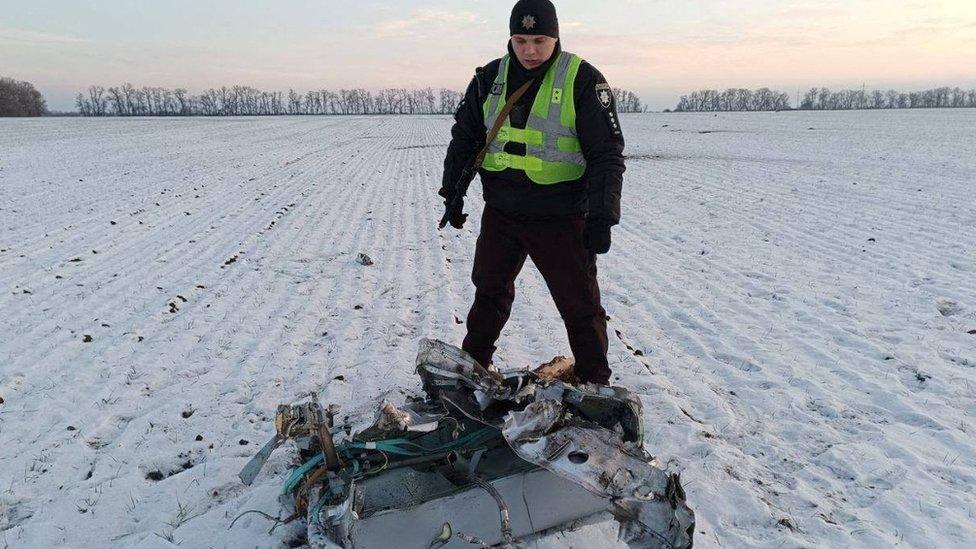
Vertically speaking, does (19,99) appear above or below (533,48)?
above

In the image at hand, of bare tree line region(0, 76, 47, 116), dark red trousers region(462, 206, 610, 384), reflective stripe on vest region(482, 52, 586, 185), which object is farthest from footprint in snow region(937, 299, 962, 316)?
bare tree line region(0, 76, 47, 116)

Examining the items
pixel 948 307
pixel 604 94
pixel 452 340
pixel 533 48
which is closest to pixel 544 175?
pixel 604 94

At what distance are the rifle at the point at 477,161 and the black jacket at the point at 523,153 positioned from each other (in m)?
0.03

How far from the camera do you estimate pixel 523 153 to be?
10.9ft

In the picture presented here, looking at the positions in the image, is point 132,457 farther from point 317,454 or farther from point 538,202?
point 538,202

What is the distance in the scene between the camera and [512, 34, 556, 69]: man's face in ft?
10.1

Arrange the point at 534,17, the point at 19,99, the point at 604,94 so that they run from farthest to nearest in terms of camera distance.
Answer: the point at 19,99
the point at 604,94
the point at 534,17

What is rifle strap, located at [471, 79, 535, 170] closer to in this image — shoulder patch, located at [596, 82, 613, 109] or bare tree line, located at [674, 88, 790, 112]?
shoulder patch, located at [596, 82, 613, 109]

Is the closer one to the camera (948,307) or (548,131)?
(548,131)

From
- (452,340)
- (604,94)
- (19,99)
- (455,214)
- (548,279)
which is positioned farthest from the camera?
(19,99)

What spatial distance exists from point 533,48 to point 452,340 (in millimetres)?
2838

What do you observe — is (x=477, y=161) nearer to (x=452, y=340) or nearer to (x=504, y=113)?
(x=504, y=113)

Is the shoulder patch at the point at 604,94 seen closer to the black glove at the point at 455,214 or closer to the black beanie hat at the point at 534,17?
the black beanie hat at the point at 534,17

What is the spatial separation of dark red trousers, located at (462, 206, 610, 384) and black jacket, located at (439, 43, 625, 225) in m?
0.10
